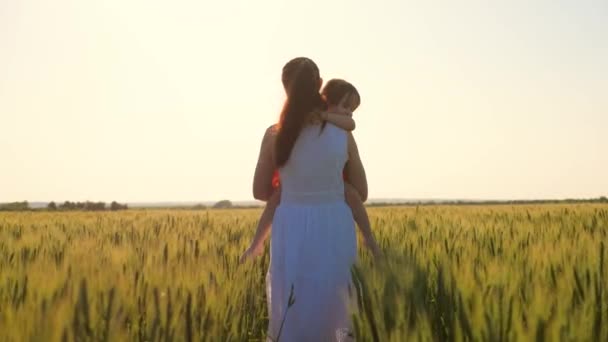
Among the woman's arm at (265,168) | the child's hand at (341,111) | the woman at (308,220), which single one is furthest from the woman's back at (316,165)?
the child's hand at (341,111)

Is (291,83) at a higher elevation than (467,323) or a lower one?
higher

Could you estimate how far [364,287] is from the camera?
82.0 inches

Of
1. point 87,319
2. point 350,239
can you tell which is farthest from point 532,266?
point 87,319

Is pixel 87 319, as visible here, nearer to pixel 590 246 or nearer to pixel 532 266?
pixel 532 266

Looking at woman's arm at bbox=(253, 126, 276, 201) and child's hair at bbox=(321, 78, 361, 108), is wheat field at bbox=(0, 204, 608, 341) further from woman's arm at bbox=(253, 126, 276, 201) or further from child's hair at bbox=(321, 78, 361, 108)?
child's hair at bbox=(321, 78, 361, 108)

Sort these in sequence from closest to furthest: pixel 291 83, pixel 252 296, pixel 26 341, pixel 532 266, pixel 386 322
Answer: pixel 26 341
pixel 386 322
pixel 532 266
pixel 291 83
pixel 252 296

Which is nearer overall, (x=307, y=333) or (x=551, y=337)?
(x=551, y=337)

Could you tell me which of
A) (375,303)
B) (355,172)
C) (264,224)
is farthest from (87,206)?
(375,303)

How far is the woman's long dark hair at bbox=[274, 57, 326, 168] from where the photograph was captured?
312cm

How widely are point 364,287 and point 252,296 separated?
145cm

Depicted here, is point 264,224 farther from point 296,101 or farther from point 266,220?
point 296,101

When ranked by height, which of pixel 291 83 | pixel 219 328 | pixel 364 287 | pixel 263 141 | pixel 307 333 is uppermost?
pixel 291 83

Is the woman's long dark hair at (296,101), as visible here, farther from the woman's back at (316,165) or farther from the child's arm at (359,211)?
the child's arm at (359,211)

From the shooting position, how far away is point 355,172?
3.45 meters
